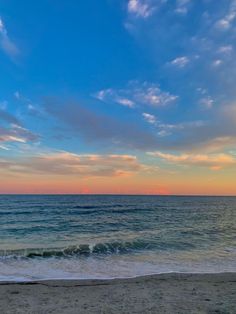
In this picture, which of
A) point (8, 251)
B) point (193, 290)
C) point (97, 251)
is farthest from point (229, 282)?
point (8, 251)

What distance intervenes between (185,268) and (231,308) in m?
5.41

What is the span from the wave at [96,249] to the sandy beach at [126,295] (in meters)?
4.87

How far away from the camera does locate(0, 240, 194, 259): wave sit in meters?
14.7

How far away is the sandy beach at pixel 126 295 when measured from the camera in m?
7.24

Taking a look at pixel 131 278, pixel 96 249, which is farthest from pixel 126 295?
pixel 96 249

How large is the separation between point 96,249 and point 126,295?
8093 mm

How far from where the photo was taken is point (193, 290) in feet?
29.7

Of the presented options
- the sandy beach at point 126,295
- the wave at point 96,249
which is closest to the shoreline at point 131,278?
the sandy beach at point 126,295

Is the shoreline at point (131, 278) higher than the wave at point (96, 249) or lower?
lower

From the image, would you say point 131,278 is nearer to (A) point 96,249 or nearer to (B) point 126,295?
(B) point 126,295

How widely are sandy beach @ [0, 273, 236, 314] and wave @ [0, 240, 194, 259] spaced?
16.0 ft

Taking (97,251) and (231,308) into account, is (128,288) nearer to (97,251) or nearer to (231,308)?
(231,308)

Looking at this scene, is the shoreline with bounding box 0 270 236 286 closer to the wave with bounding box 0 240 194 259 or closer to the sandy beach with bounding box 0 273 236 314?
the sandy beach with bounding box 0 273 236 314

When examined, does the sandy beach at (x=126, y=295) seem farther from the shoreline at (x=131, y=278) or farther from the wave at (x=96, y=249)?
the wave at (x=96, y=249)
